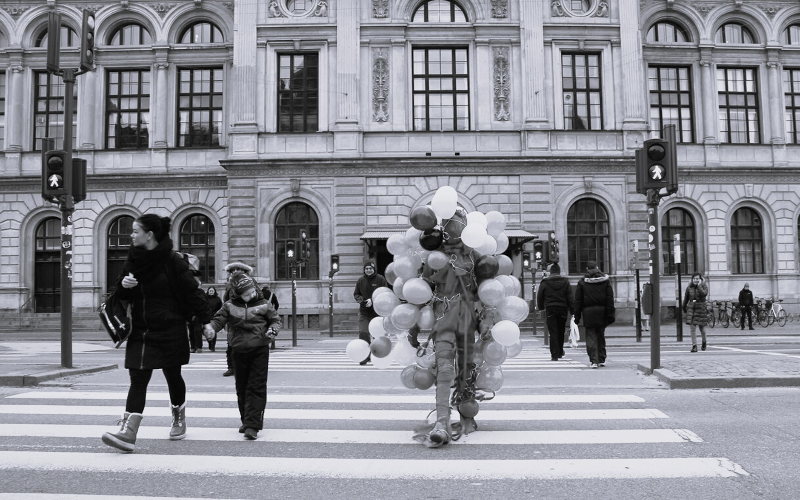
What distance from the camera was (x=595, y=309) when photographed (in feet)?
44.2

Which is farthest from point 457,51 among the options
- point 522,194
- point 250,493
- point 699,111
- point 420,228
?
point 250,493

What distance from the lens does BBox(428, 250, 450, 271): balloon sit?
6.47 m

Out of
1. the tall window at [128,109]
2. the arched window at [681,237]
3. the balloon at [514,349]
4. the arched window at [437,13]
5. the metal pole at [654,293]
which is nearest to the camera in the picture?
the balloon at [514,349]

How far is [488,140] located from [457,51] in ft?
14.0

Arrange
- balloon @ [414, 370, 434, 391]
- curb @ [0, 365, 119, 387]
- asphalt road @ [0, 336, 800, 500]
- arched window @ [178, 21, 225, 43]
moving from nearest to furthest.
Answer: asphalt road @ [0, 336, 800, 500] → balloon @ [414, 370, 434, 391] → curb @ [0, 365, 119, 387] → arched window @ [178, 21, 225, 43]

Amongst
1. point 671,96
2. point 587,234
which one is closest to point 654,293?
point 587,234

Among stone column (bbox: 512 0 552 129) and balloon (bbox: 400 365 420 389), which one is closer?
balloon (bbox: 400 365 420 389)

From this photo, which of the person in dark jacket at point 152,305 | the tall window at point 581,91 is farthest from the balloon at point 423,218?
the tall window at point 581,91

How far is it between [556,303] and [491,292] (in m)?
8.62

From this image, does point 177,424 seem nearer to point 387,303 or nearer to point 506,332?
point 387,303

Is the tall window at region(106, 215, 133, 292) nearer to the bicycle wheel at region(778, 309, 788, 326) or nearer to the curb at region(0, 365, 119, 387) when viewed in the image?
the curb at region(0, 365, 119, 387)

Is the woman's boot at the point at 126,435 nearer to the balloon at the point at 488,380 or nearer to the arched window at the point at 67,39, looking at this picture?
the balloon at the point at 488,380

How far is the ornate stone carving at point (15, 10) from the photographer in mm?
32719

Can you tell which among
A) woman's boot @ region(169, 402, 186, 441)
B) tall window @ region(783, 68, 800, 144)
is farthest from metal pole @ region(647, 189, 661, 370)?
tall window @ region(783, 68, 800, 144)
